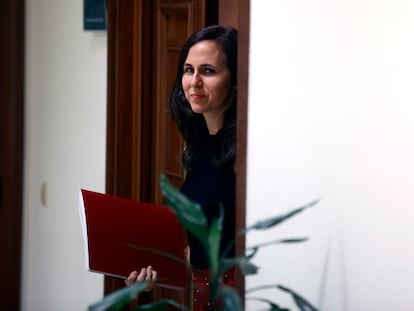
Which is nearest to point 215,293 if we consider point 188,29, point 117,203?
point 117,203

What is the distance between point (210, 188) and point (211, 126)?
0.16m

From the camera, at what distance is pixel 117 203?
1.64m

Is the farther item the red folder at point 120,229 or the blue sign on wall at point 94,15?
the blue sign on wall at point 94,15

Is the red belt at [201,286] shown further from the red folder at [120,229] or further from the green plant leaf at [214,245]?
the green plant leaf at [214,245]

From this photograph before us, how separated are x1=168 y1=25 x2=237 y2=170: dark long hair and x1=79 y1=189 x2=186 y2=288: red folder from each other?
0.66 ft

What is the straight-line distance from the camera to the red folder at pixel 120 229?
162 centimetres

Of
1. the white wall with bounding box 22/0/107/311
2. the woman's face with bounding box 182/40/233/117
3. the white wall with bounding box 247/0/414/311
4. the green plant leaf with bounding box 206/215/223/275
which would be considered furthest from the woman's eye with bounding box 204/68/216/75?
the white wall with bounding box 22/0/107/311

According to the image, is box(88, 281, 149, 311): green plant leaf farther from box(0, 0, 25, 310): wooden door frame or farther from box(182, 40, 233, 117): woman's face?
box(0, 0, 25, 310): wooden door frame

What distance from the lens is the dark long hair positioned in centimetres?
172

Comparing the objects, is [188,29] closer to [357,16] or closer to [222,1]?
[222,1]

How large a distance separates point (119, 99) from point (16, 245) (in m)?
0.98

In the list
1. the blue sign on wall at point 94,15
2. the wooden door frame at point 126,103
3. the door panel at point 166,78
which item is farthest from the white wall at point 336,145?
the blue sign on wall at point 94,15

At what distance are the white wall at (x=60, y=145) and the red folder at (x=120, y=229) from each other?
123 centimetres

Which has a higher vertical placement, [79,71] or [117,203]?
[79,71]
